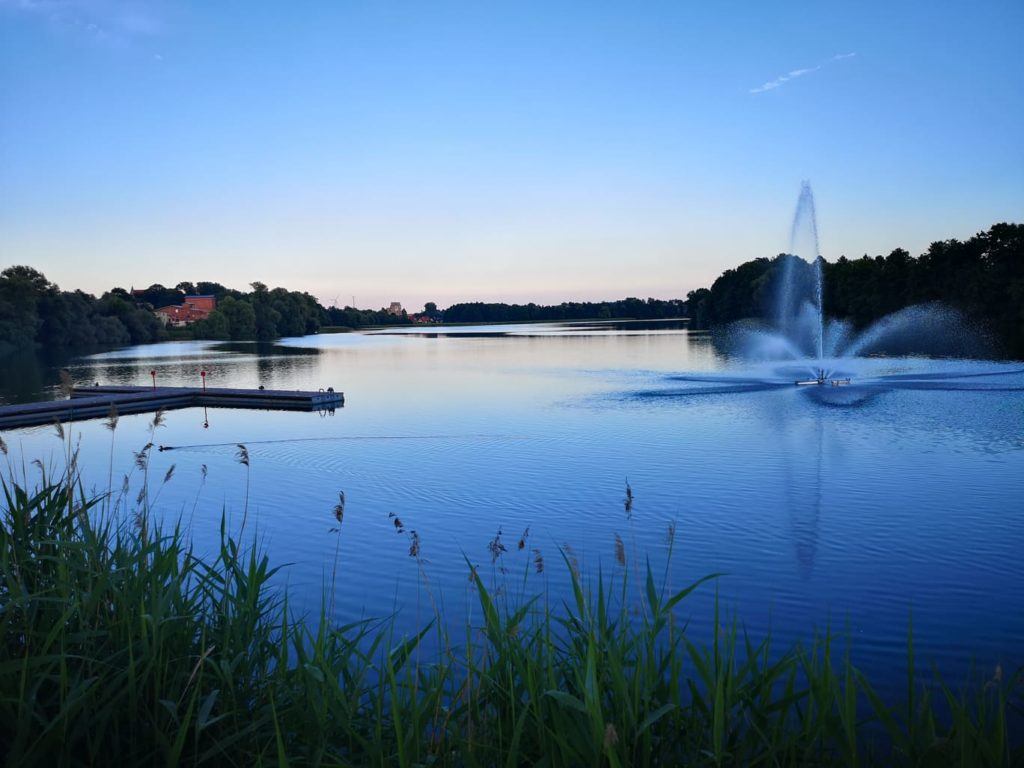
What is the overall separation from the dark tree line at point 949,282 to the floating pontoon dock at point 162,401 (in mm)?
45068

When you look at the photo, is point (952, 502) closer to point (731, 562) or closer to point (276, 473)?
point (731, 562)

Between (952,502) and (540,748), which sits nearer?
(540,748)

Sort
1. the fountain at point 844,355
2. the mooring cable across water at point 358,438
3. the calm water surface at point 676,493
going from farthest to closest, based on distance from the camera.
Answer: the fountain at point 844,355
the mooring cable across water at point 358,438
the calm water surface at point 676,493

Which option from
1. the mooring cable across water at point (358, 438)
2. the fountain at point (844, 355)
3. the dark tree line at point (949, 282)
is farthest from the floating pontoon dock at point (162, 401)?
the dark tree line at point (949, 282)

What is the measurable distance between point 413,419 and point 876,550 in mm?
19464

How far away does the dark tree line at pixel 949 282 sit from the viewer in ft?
200

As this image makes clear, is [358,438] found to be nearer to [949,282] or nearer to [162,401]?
[162,401]

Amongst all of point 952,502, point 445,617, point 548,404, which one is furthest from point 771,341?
point 445,617

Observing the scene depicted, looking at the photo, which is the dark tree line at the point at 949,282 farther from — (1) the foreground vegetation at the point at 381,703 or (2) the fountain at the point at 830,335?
(1) the foreground vegetation at the point at 381,703

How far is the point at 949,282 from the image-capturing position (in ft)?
221

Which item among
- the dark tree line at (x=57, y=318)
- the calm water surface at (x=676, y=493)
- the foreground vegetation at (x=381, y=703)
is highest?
the dark tree line at (x=57, y=318)

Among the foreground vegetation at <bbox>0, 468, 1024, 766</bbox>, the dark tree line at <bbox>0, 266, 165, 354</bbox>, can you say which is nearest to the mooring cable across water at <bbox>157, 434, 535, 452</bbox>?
the foreground vegetation at <bbox>0, 468, 1024, 766</bbox>

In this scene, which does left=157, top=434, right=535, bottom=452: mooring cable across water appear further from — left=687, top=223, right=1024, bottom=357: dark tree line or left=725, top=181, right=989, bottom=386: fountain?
left=687, top=223, right=1024, bottom=357: dark tree line

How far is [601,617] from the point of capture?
175 inches
